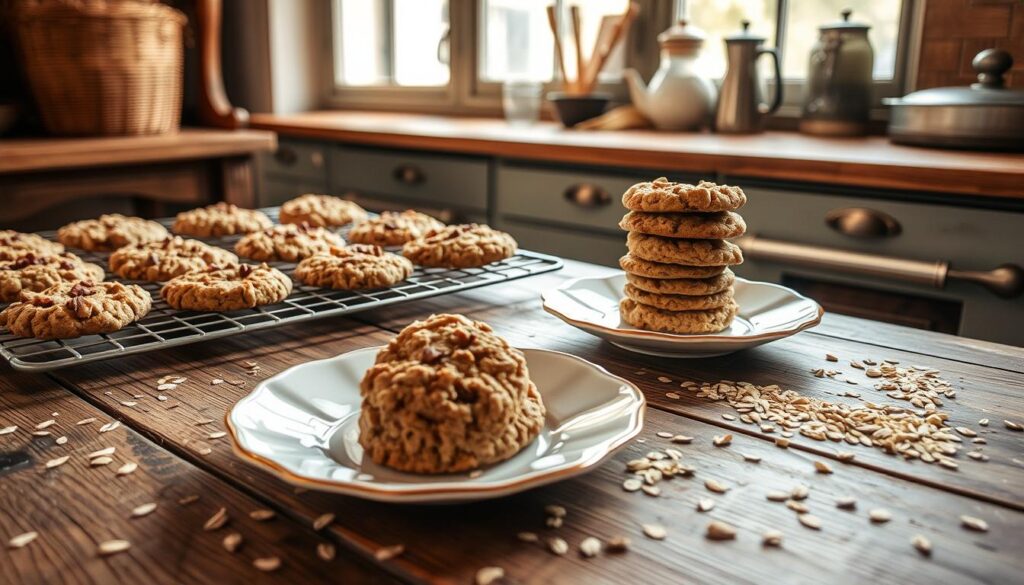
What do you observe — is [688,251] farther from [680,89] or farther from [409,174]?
[409,174]

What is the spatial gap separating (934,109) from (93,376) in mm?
1841

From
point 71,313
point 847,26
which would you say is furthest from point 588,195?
point 71,313

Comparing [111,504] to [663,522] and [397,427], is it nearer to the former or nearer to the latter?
[397,427]

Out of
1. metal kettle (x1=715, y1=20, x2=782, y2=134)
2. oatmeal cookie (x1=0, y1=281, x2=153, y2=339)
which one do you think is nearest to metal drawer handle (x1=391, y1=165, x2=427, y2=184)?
metal kettle (x1=715, y1=20, x2=782, y2=134)

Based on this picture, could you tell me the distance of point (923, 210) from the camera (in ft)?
5.54

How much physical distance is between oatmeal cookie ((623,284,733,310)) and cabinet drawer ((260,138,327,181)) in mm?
2316

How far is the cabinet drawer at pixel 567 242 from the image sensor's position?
222cm

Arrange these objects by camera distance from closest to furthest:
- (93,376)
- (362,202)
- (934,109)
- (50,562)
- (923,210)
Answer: (50,562) → (93,376) → (923,210) → (934,109) → (362,202)

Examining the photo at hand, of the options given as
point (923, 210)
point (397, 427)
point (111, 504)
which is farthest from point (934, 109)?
point (111, 504)

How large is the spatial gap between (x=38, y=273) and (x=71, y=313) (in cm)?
26

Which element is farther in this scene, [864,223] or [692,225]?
[864,223]

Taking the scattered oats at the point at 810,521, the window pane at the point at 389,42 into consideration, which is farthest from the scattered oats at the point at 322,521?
the window pane at the point at 389,42

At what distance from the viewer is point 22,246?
1.40 metres

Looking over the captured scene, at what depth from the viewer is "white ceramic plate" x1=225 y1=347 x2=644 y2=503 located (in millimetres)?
598
